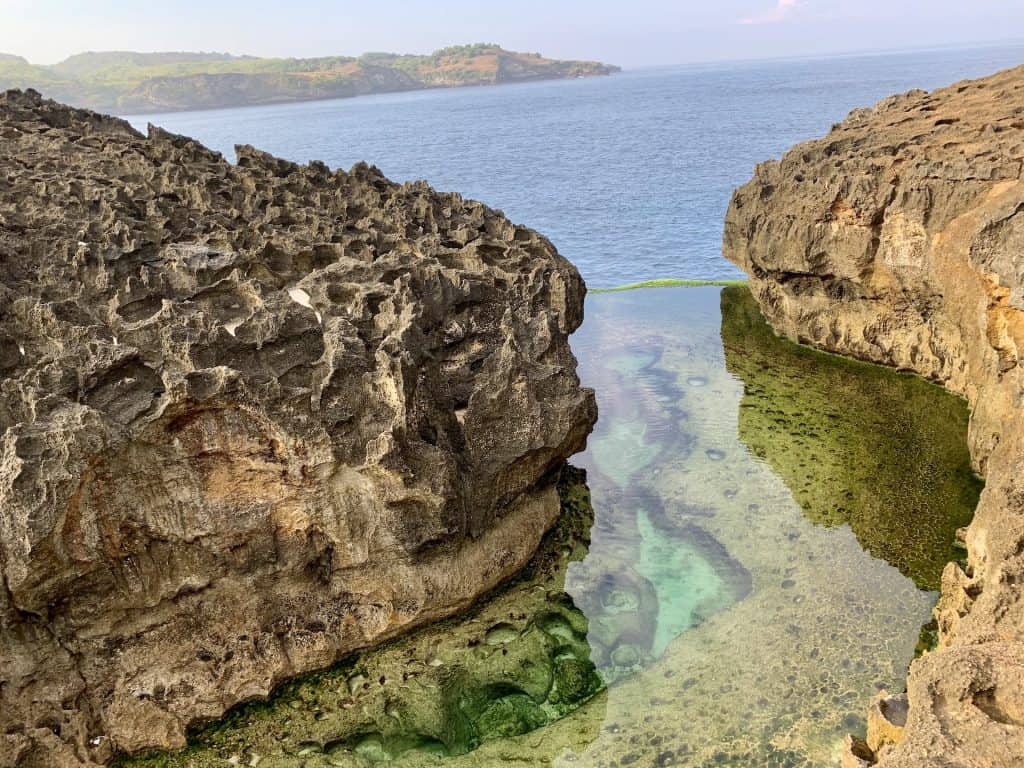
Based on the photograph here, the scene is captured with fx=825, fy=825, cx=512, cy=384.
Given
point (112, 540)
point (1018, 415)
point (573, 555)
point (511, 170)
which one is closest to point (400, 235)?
point (573, 555)

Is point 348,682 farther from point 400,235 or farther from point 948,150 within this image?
point 948,150

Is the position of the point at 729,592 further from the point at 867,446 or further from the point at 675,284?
the point at 675,284

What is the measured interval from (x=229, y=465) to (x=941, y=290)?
1195cm

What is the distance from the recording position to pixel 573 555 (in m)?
11.0

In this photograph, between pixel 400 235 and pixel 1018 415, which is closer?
pixel 1018 415

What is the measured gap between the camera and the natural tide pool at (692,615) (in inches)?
317

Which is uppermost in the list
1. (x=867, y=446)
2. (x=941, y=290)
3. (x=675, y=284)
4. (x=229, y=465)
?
(x=941, y=290)

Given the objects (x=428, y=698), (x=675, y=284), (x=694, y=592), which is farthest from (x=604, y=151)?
(x=428, y=698)

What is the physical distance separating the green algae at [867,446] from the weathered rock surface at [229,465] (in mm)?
4262

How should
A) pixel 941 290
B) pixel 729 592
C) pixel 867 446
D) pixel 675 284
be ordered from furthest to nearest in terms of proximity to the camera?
pixel 675 284 < pixel 941 290 < pixel 867 446 < pixel 729 592

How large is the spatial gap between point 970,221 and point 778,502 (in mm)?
5356

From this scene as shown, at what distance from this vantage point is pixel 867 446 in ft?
44.4

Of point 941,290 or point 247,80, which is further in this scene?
point 247,80

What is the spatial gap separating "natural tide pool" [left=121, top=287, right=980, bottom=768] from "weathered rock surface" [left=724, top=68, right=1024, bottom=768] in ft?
3.83
